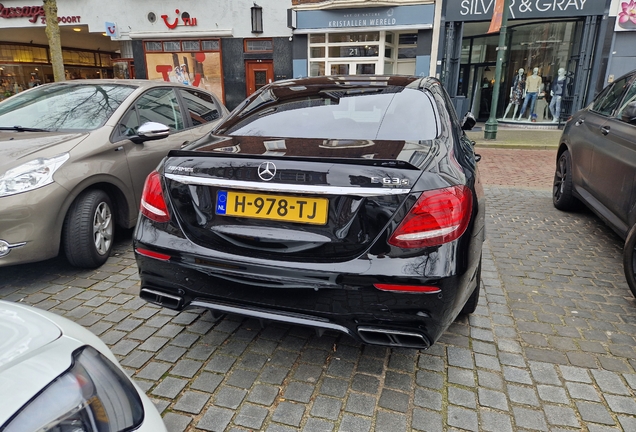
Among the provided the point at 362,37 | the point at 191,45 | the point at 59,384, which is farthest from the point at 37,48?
the point at 59,384

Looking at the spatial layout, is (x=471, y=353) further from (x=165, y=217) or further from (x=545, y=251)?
(x=545, y=251)

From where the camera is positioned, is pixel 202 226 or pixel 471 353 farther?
pixel 471 353

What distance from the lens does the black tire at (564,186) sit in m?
5.42

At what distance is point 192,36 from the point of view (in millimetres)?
17688

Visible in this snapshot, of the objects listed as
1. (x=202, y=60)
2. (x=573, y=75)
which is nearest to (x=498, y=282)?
(x=573, y=75)

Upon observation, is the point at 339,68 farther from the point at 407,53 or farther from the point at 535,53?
the point at 535,53

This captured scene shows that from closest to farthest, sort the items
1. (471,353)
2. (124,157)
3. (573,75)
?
(471,353), (124,157), (573,75)

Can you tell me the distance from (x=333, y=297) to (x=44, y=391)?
47.1 inches

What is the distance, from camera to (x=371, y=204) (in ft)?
6.41

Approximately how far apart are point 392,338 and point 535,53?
16.5m

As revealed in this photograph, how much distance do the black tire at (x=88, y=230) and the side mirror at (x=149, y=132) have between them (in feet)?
2.01

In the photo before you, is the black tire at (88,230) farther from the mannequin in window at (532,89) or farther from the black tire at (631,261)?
the mannequin in window at (532,89)

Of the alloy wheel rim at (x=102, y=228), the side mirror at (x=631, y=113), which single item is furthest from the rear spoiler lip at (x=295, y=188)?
the side mirror at (x=631, y=113)

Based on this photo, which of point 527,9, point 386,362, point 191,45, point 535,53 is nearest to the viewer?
point 386,362
